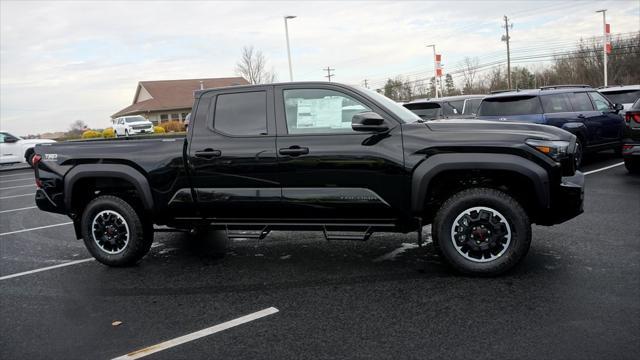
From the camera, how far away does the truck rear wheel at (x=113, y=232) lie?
18.5 feet

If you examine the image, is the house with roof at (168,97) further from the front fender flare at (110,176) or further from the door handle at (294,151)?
the door handle at (294,151)

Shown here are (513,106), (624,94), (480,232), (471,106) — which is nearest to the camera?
(480,232)

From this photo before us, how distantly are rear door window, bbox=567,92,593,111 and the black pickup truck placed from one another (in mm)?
6828

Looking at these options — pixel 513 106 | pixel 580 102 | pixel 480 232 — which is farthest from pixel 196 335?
pixel 580 102

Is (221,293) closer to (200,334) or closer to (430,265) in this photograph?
(200,334)

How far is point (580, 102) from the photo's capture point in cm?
1095

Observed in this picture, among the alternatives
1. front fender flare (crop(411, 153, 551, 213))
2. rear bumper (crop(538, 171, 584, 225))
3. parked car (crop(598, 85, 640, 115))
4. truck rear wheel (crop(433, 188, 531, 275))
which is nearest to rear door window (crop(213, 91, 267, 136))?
front fender flare (crop(411, 153, 551, 213))

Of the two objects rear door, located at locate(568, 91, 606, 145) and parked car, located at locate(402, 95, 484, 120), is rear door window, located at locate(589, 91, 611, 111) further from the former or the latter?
parked car, located at locate(402, 95, 484, 120)

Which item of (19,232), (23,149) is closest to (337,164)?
(19,232)

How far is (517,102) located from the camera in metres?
10.6

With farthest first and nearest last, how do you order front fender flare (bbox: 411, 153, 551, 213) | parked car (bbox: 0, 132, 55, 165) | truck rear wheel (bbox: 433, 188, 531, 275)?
1. parked car (bbox: 0, 132, 55, 165)
2. truck rear wheel (bbox: 433, 188, 531, 275)
3. front fender flare (bbox: 411, 153, 551, 213)

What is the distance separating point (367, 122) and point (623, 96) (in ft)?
42.4

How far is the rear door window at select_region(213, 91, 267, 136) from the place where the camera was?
526 cm

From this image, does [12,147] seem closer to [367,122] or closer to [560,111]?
[560,111]
